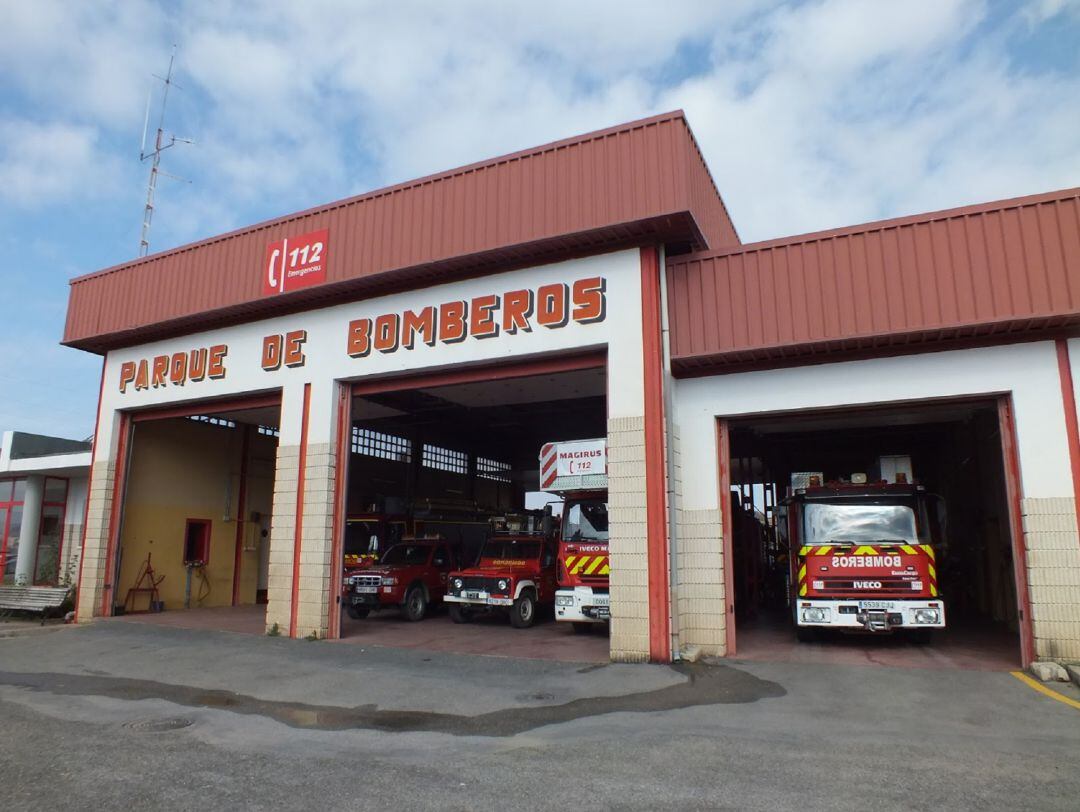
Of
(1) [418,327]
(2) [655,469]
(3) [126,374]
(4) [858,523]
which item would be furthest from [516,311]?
(3) [126,374]

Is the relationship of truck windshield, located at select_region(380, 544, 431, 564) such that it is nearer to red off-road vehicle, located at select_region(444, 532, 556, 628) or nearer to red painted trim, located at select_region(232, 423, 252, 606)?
red off-road vehicle, located at select_region(444, 532, 556, 628)

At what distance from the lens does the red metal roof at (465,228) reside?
10898mm

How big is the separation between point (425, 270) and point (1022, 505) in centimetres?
950

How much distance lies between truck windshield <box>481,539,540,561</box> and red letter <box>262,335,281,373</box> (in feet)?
19.4

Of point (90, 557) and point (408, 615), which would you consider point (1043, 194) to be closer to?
point (408, 615)

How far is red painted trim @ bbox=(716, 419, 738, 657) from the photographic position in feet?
34.9

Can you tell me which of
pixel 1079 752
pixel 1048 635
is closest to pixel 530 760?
pixel 1079 752

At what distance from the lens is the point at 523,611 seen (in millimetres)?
14992

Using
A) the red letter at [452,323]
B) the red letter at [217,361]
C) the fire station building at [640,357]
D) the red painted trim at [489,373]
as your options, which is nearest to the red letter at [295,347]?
the fire station building at [640,357]

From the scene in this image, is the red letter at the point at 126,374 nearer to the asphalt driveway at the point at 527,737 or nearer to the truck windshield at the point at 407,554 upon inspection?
the truck windshield at the point at 407,554

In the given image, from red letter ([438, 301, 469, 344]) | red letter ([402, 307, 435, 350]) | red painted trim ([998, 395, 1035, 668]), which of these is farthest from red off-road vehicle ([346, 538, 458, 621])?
red painted trim ([998, 395, 1035, 668])

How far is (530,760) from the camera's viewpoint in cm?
589

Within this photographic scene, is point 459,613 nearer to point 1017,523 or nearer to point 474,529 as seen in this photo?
point 474,529

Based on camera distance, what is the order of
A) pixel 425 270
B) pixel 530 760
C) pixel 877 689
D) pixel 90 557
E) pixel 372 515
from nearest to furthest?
pixel 530 760 → pixel 877 689 → pixel 425 270 → pixel 90 557 → pixel 372 515
